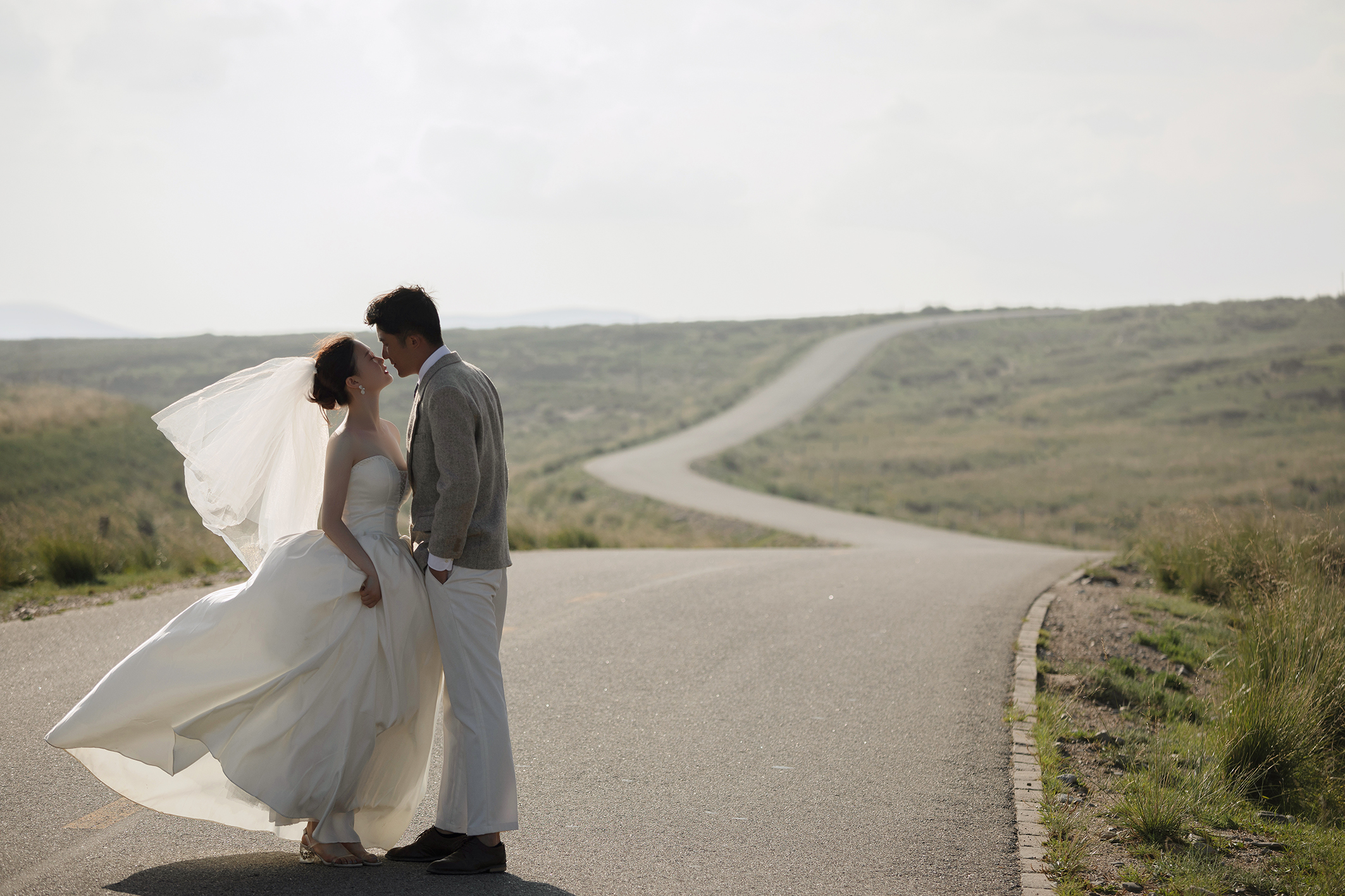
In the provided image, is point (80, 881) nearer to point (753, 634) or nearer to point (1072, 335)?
point (753, 634)

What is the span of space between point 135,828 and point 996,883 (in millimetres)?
3909

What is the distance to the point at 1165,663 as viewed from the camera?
29.1ft

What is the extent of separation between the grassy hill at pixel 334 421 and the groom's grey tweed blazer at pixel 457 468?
756 centimetres

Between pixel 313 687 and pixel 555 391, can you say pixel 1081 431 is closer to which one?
pixel 555 391

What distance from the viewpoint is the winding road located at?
4.21 meters

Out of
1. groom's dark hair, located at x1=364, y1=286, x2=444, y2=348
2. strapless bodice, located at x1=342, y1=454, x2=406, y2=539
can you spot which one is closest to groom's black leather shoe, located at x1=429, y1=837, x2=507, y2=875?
strapless bodice, located at x1=342, y1=454, x2=406, y2=539

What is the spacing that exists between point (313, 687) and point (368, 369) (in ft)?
4.65

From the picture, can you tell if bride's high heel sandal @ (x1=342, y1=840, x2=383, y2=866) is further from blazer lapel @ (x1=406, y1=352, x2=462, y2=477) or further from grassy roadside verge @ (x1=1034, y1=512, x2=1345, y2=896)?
grassy roadside verge @ (x1=1034, y1=512, x2=1345, y2=896)

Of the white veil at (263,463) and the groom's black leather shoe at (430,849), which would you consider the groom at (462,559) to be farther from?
the white veil at (263,463)

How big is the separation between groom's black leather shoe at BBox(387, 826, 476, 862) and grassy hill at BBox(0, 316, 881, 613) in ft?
23.9

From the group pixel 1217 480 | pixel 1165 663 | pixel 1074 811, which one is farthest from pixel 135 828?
pixel 1217 480

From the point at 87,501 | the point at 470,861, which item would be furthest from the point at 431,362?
the point at 87,501

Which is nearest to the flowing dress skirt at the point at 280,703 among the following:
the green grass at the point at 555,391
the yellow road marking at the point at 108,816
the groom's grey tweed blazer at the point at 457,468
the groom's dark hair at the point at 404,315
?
the groom's grey tweed blazer at the point at 457,468

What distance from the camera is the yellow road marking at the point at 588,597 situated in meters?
10.2
